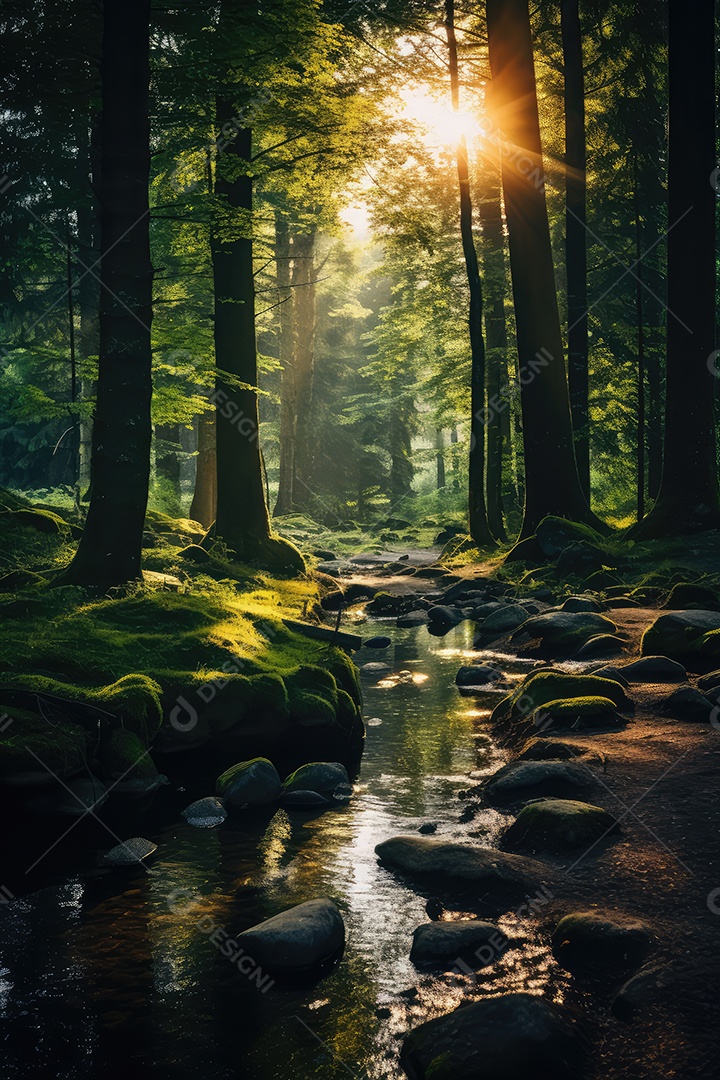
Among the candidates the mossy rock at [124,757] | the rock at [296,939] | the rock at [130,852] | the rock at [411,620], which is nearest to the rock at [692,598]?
the rock at [411,620]

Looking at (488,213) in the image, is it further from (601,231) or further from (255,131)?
(255,131)

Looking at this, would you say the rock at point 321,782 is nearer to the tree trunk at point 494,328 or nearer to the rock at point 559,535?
the rock at point 559,535

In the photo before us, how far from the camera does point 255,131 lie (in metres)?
12.9

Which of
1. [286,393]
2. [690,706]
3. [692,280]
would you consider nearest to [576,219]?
[692,280]

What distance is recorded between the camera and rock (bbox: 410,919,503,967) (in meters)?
3.59

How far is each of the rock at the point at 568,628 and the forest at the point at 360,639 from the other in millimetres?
44

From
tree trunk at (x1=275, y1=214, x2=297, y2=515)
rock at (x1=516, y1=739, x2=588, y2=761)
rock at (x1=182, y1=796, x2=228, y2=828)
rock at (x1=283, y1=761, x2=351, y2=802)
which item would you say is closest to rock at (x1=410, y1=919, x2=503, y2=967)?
rock at (x1=182, y1=796, x2=228, y2=828)

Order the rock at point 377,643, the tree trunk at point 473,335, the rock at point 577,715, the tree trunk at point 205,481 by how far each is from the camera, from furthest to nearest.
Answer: the tree trunk at point 205,481, the tree trunk at point 473,335, the rock at point 377,643, the rock at point 577,715

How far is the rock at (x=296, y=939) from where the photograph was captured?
359 cm

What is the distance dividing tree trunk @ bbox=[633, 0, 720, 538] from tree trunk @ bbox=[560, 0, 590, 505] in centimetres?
358

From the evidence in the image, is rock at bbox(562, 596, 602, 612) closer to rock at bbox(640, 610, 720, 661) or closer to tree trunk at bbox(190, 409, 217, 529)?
rock at bbox(640, 610, 720, 661)

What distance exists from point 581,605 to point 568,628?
1.28 metres

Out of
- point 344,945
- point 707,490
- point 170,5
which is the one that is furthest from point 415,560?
point 344,945

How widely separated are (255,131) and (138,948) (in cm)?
1203
